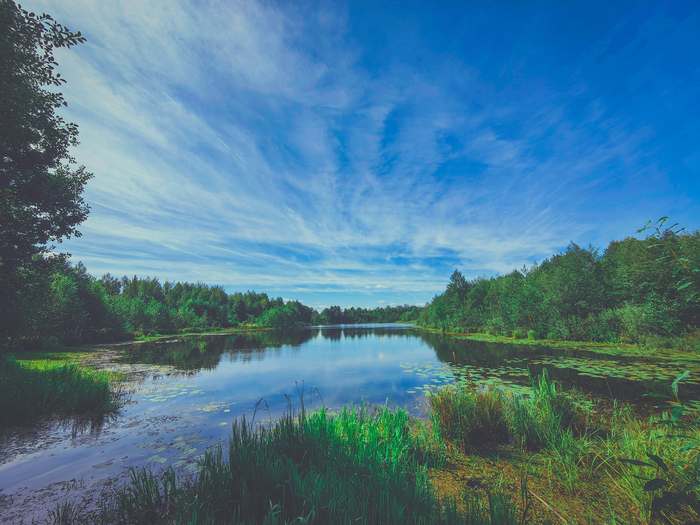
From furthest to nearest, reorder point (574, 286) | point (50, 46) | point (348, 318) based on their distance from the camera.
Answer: point (348, 318) → point (574, 286) → point (50, 46)

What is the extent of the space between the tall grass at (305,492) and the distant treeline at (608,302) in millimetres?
15383

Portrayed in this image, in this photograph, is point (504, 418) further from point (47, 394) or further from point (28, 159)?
point (28, 159)

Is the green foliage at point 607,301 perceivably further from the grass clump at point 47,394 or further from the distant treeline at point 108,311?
the distant treeline at point 108,311

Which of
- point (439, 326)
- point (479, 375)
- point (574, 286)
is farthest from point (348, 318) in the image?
point (479, 375)

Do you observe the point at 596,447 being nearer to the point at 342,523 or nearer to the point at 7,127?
the point at 342,523

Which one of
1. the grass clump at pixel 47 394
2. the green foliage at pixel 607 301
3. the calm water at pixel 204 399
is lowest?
the calm water at pixel 204 399

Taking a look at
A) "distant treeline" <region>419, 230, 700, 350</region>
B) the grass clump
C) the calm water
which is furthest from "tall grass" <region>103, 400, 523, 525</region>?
"distant treeline" <region>419, 230, 700, 350</region>

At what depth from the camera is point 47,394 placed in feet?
28.8

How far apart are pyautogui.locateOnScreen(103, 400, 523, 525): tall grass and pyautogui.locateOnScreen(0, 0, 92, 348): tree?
313 inches

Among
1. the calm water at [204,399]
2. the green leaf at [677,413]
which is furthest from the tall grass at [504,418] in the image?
the green leaf at [677,413]

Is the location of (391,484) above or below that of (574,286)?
below

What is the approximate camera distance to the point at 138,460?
20.5 feet

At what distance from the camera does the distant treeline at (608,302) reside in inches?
794

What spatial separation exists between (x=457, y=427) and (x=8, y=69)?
12827mm
